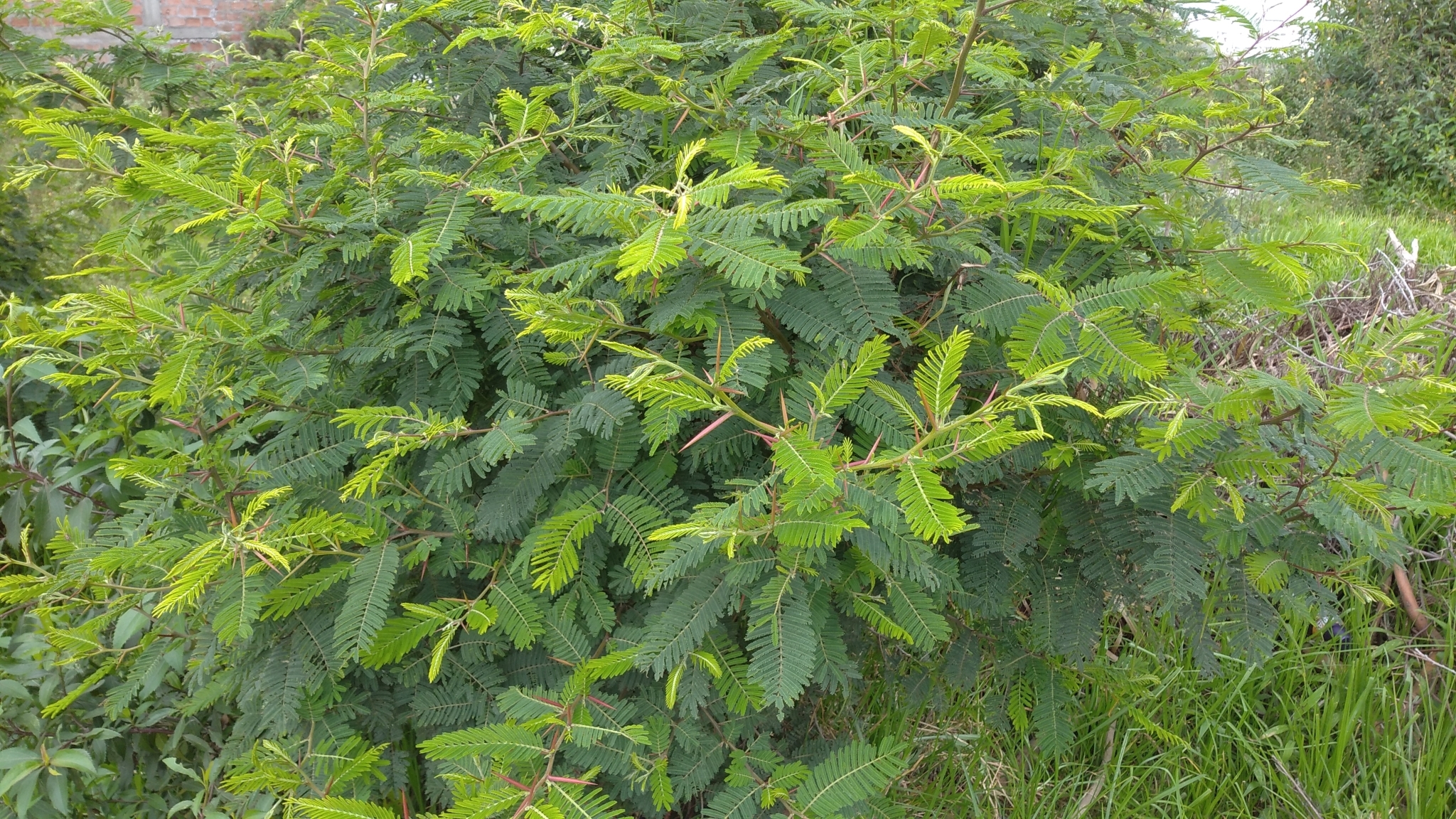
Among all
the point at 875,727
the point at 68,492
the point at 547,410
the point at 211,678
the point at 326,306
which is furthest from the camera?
the point at 68,492

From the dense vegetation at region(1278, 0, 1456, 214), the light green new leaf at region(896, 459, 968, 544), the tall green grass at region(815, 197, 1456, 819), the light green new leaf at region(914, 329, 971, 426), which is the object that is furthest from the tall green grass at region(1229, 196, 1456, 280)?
the light green new leaf at region(896, 459, 968, 544)

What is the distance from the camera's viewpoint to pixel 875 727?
2.23m

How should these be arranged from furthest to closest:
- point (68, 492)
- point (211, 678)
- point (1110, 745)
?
point (68, 492) < point (1110, 745) < point (211, 678)

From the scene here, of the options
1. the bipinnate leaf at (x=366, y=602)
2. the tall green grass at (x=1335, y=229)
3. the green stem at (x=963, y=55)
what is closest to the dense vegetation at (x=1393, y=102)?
the tall green grass at (x=1335, y=229)

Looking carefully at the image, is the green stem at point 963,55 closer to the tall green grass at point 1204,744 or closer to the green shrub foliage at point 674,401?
the green shrub foliage at point 674,401

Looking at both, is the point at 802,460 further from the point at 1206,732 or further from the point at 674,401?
the point at 1206,732

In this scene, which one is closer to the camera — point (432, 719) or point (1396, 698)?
point (432, 719)

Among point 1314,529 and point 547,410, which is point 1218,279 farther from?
point 547,410

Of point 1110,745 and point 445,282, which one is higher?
point 445,282

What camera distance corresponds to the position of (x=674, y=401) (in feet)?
3.86

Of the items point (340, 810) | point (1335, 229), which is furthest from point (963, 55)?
point (1335, 229)

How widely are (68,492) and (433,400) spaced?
1706mm

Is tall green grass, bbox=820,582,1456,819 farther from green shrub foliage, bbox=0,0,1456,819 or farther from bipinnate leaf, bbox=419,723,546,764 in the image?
bipinnate leaf, bbox=419,723,546,764

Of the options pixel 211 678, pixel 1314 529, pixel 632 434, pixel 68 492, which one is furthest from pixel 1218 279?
→ pixel 68 492
